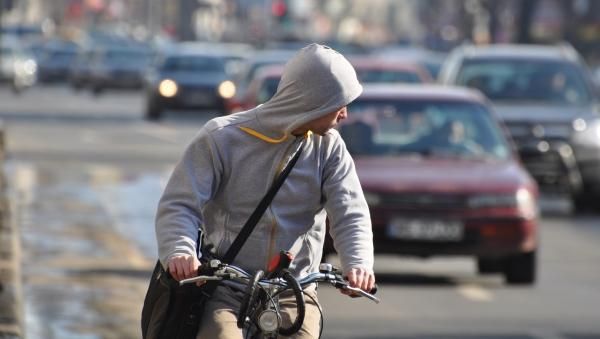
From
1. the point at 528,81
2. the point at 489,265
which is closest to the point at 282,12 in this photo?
the point at 528,81

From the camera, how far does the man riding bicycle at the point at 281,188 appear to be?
531 centimetres

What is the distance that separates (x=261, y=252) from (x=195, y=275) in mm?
326

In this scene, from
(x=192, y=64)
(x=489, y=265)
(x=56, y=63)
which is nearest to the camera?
(x=489, y=265)

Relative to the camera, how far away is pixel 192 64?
135ft

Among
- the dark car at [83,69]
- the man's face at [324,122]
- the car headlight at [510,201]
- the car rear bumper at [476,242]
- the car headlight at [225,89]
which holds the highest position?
the man's face at [324,122]

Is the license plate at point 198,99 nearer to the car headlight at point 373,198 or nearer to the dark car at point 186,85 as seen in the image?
the dark car at point 186,85

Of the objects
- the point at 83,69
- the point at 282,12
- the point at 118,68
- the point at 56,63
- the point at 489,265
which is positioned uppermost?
the point at 489,265

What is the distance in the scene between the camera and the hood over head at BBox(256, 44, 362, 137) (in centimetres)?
529

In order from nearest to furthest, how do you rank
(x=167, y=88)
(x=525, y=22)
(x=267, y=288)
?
(x=267, y=288)
(x=167, y=88)
(x=525, y=22)

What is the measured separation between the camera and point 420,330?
11305 mm

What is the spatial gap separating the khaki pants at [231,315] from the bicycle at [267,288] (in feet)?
0.38

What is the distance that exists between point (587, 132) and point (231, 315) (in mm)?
15493

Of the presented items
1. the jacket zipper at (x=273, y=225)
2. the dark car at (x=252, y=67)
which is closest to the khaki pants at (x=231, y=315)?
the jacket zipper at (x=273, y=225)

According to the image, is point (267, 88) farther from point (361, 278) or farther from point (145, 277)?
point (361, 278)
